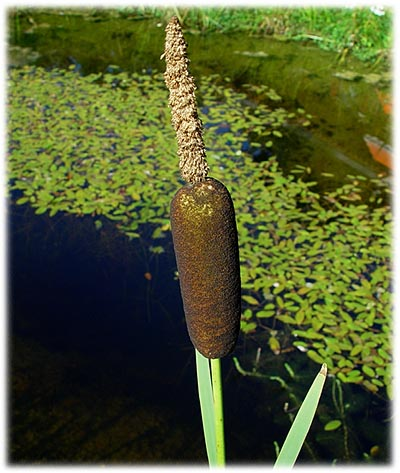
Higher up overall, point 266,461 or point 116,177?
point 116,177

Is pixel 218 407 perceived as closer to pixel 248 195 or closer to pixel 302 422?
pixel 302 422

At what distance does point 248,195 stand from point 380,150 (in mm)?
1503

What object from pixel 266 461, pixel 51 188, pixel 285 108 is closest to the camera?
pixel 266 461

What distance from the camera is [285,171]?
425cm

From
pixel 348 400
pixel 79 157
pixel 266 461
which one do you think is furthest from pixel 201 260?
pixel 79 157

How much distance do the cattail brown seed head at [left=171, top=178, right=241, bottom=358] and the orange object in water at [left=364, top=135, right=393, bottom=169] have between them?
387cm

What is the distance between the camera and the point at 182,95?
0.68 metres

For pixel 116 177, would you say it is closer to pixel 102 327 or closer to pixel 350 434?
pixel 102 327

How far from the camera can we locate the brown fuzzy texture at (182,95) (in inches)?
26.1

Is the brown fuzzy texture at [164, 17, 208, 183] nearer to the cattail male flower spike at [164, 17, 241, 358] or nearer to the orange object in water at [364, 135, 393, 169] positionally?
the cattail male flower spike at [164, 17, 241, 358]

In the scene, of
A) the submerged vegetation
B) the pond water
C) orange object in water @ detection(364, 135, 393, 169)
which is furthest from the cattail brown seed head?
orange object in water @ detection(364, 135, 393, 169)

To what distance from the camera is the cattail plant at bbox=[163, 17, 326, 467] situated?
0.68 meters

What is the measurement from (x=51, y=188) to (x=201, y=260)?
3331 millimetres

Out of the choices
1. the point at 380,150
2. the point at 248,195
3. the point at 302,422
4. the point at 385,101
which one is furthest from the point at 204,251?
the point at 385,101
